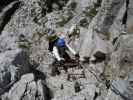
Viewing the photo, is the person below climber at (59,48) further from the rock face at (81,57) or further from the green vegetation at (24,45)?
the green vegetation at (24,45)

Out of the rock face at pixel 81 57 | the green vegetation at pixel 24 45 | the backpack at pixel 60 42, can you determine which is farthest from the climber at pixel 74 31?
the green vegetation at pixel 24 45

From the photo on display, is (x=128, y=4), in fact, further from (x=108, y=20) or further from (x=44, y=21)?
(x=44, y=21)

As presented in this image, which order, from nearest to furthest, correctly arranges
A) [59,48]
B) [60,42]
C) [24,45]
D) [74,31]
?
[59,48]
[60,42]
[74,31]
[24,45]

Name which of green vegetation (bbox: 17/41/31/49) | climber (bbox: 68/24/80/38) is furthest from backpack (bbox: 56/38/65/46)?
green vegetation (bbox: 17/41/31/49)

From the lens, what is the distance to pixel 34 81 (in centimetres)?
1803

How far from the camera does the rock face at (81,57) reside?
17.3 metres

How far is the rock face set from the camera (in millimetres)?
17328

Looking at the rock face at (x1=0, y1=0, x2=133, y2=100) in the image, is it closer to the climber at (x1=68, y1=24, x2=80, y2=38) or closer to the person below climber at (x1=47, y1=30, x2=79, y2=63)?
the climber at (x1=68, y1=24, x2=80, y2=38)

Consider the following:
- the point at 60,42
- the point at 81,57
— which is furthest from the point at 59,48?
the point at 81,57

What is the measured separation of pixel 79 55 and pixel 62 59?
896 millimetres

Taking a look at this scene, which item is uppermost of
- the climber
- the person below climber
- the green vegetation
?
the climber

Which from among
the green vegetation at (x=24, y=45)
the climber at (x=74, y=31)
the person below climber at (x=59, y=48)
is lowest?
the green vegetation at (x=24, y=45)

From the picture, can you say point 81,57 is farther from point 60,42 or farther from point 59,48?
point 60,42

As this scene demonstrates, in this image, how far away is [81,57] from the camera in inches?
819
